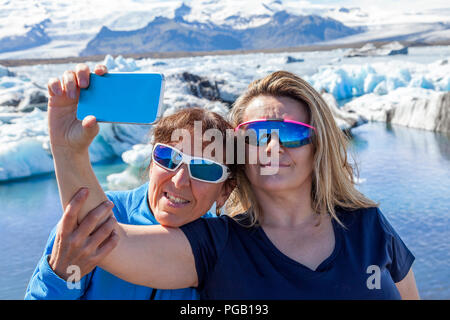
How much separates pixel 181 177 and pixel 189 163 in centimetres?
4

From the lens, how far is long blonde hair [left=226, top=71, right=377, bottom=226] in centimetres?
141

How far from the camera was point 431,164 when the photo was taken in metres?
6.19

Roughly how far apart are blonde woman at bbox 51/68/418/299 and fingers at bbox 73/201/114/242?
0.19 ft

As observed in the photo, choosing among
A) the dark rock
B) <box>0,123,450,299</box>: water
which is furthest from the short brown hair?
the dark rock

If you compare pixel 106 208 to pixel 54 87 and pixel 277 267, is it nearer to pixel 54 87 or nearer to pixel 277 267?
pixel 54 87

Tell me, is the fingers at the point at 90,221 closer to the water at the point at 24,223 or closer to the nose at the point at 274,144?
the nose at the point at 274,144

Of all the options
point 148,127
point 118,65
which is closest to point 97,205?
point 148,127

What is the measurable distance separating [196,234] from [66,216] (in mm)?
378

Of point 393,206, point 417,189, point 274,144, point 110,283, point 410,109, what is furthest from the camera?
point 410,109

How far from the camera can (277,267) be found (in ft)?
4.16

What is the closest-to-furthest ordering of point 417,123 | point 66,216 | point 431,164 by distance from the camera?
point 66,216, point 431,164, point 417,123

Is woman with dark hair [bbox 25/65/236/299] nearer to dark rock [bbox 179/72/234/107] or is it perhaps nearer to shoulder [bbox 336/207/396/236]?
shoulder [bbox 336/207/396/236]
